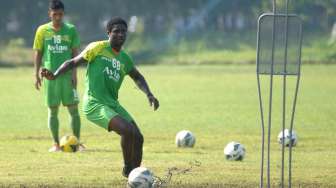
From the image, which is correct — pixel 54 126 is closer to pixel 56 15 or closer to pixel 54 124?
pixel 54 124

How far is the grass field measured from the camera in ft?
45.2

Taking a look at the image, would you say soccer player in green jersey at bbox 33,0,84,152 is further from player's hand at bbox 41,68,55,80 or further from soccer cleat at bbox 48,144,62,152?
player's hand at bbox 41,68,55,80

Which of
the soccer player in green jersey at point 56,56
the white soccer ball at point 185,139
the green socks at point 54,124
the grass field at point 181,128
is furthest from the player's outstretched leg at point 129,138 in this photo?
the white soccer ball at point 185,139

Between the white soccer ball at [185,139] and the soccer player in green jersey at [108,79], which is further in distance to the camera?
the white soccer ball at [185,139]

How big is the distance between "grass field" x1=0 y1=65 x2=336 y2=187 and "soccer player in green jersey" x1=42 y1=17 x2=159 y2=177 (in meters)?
0.58

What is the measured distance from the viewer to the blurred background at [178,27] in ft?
191

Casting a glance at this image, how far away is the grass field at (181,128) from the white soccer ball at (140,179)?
2.94 ft

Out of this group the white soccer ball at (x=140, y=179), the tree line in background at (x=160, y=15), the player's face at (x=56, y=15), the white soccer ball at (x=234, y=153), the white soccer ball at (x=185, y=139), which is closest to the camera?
the white soccer ball at (x=140, y=179)

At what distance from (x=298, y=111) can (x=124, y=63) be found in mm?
14360

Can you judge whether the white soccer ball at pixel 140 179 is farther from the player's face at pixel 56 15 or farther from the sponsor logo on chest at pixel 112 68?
the player's face at pixel 56 15

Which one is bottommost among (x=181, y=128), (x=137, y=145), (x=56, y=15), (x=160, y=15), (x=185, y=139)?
(x=137, y=145)

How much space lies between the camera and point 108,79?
13047 millimetres

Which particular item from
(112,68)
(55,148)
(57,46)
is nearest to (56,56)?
(57,46)

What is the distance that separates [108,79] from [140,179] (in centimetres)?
160
